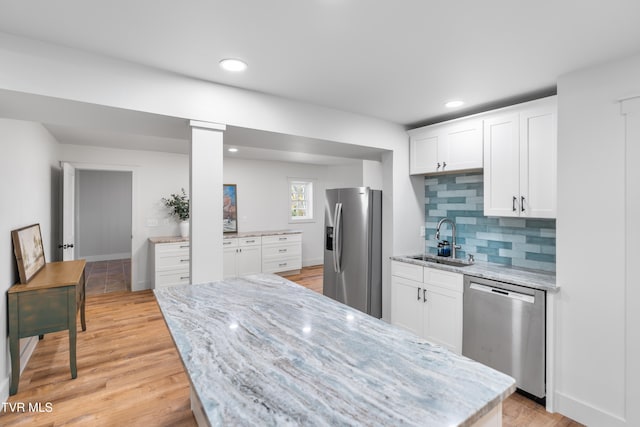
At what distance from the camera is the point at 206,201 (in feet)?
7.61

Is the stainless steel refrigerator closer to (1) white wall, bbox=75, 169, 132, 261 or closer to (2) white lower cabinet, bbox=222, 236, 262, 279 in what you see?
(2) white lower cabinet, bbox=222, 236, 262, 279

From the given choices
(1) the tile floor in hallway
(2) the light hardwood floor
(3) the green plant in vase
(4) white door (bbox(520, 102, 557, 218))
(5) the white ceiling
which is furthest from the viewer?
(3) the green plant in vase

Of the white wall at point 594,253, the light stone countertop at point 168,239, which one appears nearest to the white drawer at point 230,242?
the light stone countertop at point 168,239

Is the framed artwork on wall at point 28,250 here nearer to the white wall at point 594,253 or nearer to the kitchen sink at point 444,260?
the kitchen sink at point 444,260

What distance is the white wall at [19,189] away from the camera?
231 centimetres

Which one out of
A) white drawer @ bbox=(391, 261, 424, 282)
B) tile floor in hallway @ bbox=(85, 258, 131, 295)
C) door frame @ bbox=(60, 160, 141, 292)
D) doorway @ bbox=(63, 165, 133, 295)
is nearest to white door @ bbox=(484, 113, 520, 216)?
white drawer @ bbox=(391, 261, 424, 282)

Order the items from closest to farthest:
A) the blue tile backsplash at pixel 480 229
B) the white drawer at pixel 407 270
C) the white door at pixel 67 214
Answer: the blue tile backsplash at pixel 480 229, the white drawer at pixel 407 270, the white door at pixel 67 214

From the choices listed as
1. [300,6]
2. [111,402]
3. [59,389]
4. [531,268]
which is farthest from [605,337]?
[59,389]

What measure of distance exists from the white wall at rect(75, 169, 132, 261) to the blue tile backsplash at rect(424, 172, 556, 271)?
7.80m

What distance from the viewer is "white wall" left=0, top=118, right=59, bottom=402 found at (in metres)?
2.31

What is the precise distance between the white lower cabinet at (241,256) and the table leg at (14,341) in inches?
126

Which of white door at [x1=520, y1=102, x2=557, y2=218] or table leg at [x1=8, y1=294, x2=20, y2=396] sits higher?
white door at [x1=520, y1=102, x2=557, y2=218]

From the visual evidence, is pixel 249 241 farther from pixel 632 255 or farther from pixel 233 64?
pixel 632 255

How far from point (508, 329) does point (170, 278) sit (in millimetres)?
4657
